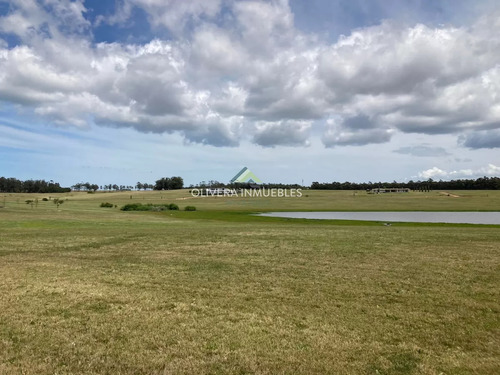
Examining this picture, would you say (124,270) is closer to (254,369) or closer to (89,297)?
(89,297)

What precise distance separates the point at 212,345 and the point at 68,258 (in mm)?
11804

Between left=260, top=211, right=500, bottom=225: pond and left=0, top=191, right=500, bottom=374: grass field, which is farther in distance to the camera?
left=260, top=211, right=500, bottom=225: pond

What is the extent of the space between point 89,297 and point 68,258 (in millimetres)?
7301

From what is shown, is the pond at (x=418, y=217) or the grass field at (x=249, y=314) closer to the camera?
the grass field at (x=249, y=314)

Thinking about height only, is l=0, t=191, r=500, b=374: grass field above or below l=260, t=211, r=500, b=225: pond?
above

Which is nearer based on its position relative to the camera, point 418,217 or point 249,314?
point 249,314

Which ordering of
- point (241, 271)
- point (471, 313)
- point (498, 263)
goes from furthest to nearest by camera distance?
point (498, 263) < point (241, 271) < point (471, 313)

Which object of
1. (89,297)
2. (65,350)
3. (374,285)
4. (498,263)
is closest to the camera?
(65,350)

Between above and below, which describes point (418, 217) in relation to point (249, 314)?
below

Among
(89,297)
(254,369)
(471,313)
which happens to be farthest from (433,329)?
(89,297)

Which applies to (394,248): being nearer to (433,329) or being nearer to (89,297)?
(433,329)

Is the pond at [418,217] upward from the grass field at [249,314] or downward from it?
downward

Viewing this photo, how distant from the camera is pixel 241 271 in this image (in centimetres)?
1406

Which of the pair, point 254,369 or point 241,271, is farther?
point 241,271
